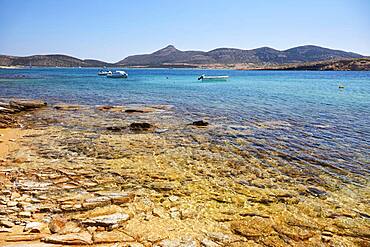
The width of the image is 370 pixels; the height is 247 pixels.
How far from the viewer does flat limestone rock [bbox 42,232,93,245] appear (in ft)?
19.8

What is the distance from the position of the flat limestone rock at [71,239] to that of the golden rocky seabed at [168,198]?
0.06 feet

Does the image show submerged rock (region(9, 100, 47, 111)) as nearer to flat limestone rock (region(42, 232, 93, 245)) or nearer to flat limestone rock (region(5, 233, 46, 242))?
flat limestone rock (region(5, 233, 46, 242))

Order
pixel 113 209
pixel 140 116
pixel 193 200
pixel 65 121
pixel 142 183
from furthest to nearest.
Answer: pixel 140 116 < pixel 65 121 < pixel 142 183 < pixel 193 200 < pixel 113 209

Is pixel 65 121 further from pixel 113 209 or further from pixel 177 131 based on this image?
pixel 113 209

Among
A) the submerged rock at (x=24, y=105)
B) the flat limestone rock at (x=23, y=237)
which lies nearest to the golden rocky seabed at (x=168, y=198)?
the flat limestone rock at (x=23, y=237)

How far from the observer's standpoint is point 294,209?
7.93m

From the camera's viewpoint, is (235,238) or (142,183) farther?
(142,183)

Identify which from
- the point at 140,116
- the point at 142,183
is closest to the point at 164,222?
the point at 142,183

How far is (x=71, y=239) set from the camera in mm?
6121

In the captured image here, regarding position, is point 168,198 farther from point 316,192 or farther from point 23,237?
point 316,192

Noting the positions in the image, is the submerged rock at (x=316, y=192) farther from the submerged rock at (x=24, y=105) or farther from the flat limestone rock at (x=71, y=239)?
the submerged rock at (x=24, y=105)

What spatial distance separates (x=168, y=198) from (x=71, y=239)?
9.46 ft

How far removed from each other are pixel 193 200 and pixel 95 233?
9.10ft

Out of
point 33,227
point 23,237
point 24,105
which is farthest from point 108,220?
point 24,105
